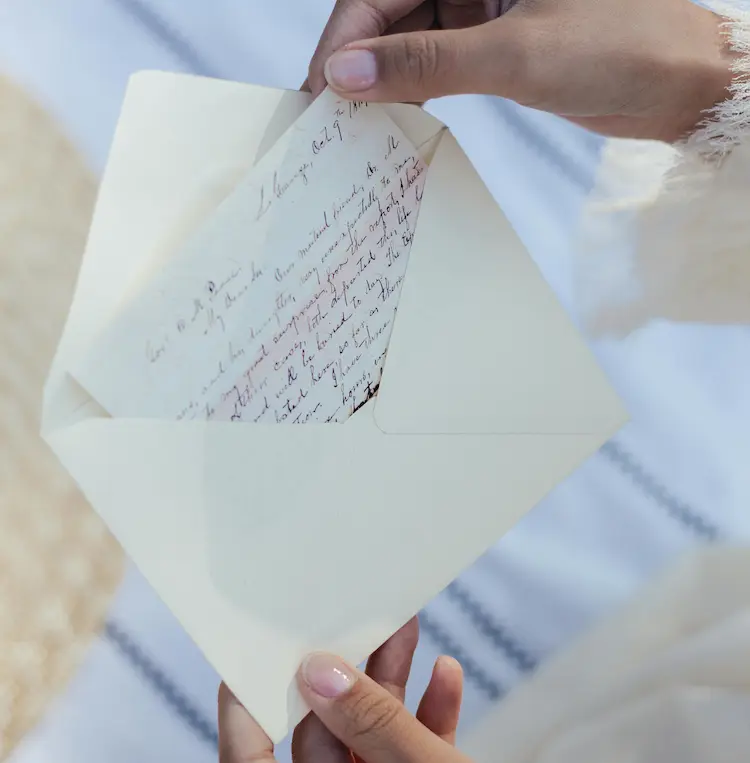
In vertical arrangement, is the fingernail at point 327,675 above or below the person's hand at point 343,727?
above

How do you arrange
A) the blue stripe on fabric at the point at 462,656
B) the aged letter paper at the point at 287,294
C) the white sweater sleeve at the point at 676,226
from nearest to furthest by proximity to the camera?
the aged letter paper at the point at 287,294, the white sweater sleeve at the point at 676,226, the blue stripe on fabric at the point at 462,656

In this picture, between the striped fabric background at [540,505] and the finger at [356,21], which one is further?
the striped fabric background at [540,505]

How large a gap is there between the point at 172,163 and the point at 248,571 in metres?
0.20

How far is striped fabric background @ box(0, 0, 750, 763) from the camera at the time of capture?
0.52 metres

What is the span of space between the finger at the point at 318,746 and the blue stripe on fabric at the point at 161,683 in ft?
0.50

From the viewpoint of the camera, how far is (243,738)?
0.36 m

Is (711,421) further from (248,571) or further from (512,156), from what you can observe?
(248,571)

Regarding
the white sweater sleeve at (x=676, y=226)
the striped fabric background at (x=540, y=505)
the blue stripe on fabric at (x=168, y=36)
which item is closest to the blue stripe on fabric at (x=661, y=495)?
the striped fabric background at (x=540, y=505)

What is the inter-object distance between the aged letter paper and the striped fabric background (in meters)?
0.24

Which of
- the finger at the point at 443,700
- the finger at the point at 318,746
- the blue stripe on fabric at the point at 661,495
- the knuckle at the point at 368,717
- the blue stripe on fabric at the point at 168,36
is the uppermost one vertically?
the blue stripe on fabric at the point at 168,36

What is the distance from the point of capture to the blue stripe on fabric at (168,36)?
601 millimetres

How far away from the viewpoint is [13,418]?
525mm

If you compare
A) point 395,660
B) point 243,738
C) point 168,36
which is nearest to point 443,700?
point 395,660

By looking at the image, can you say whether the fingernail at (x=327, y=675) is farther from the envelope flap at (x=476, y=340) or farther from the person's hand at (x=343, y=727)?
the envelope flap at (x=476, y=340)
